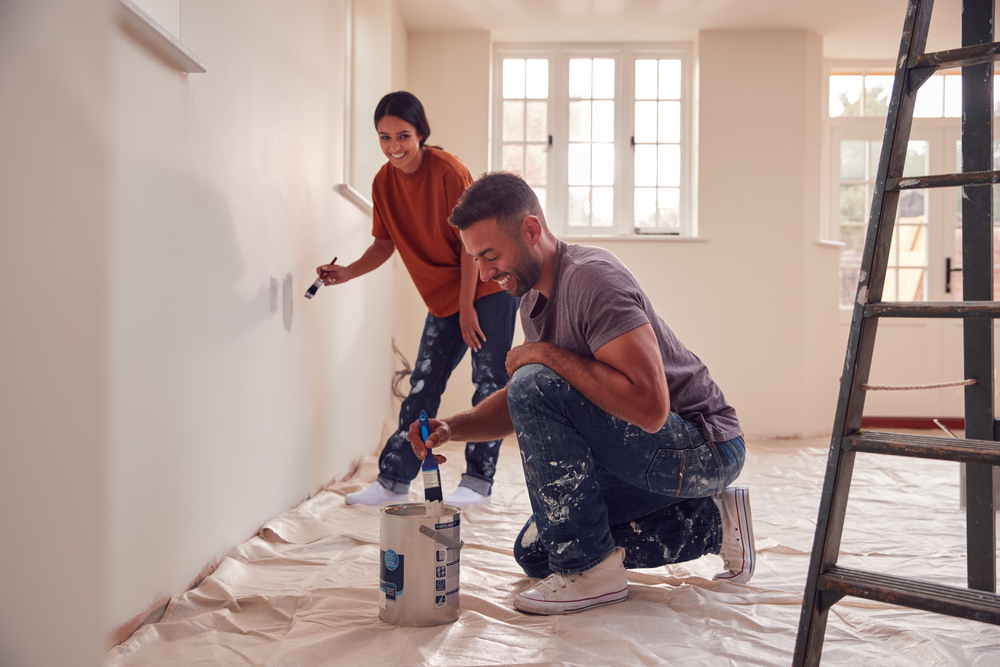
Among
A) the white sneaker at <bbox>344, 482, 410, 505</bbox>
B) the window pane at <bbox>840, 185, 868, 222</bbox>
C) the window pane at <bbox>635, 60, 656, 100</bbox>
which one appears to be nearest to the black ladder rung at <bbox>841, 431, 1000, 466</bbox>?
the white sneaker at <bbox>344, 482, 410, 505</bbox>

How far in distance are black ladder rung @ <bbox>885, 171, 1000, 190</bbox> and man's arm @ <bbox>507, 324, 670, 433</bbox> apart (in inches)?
17.1

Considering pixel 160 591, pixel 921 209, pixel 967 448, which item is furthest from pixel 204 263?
pixel 921 209

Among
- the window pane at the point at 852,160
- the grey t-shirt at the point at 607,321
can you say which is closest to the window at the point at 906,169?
the window pane at the point at 852,160

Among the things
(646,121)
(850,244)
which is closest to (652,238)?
(646,121)

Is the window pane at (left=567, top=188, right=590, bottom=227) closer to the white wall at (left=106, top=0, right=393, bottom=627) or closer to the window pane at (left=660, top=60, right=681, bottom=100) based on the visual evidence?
the window pane at (left=660, top=60, right=681, bottom=100)

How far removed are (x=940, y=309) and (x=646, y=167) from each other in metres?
3.71

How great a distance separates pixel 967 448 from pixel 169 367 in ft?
4.11

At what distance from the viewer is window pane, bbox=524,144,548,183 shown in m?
4.55

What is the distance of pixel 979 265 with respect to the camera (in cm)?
131

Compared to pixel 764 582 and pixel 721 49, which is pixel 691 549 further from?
pixel 721 49

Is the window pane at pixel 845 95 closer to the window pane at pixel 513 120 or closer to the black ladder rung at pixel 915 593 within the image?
the window pane at pixel 513 120

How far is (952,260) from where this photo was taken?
4699 millimetres

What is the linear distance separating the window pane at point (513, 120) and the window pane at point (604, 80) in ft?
1.62

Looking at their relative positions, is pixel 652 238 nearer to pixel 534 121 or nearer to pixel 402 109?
pixel 534 121
